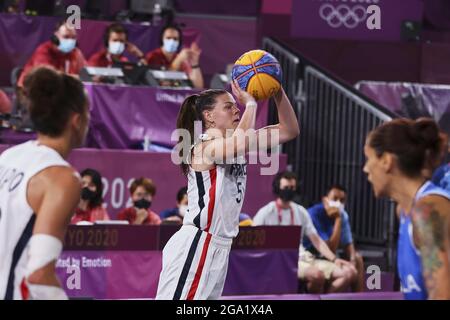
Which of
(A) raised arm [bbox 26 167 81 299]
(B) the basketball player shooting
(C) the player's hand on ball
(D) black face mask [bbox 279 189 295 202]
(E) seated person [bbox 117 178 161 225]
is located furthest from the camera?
(D) black face mask [bbox 279 189 295 202]

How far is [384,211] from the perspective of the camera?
12.1 m

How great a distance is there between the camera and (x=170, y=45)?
511 inches

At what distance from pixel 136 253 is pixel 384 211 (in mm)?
3666

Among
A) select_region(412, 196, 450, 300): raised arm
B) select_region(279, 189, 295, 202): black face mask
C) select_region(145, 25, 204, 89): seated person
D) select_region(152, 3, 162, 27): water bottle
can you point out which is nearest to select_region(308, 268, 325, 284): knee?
select_region(279, 189, 295, 202): black face mask

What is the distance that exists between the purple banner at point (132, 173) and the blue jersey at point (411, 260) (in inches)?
279

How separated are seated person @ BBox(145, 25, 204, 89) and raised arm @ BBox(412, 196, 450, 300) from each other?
334 inches

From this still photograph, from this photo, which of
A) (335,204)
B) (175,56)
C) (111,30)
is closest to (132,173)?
(111,30)

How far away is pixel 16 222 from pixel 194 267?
2.33 metres

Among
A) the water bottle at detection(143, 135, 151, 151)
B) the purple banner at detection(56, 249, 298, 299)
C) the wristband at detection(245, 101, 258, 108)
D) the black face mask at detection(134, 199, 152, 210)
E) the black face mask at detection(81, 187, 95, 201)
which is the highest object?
the wristband at detection(245, 101, 258, 108)

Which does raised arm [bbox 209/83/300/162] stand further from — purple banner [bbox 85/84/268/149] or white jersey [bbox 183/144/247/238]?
purple banner [bbox 85/84/268/149]

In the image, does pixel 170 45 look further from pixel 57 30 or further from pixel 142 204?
pixel 142 204

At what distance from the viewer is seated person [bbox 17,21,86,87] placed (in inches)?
475

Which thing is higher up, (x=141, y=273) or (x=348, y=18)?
(x=348, y=18)

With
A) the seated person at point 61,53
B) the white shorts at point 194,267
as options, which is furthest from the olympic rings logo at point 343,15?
the white shorts at point 194,267
